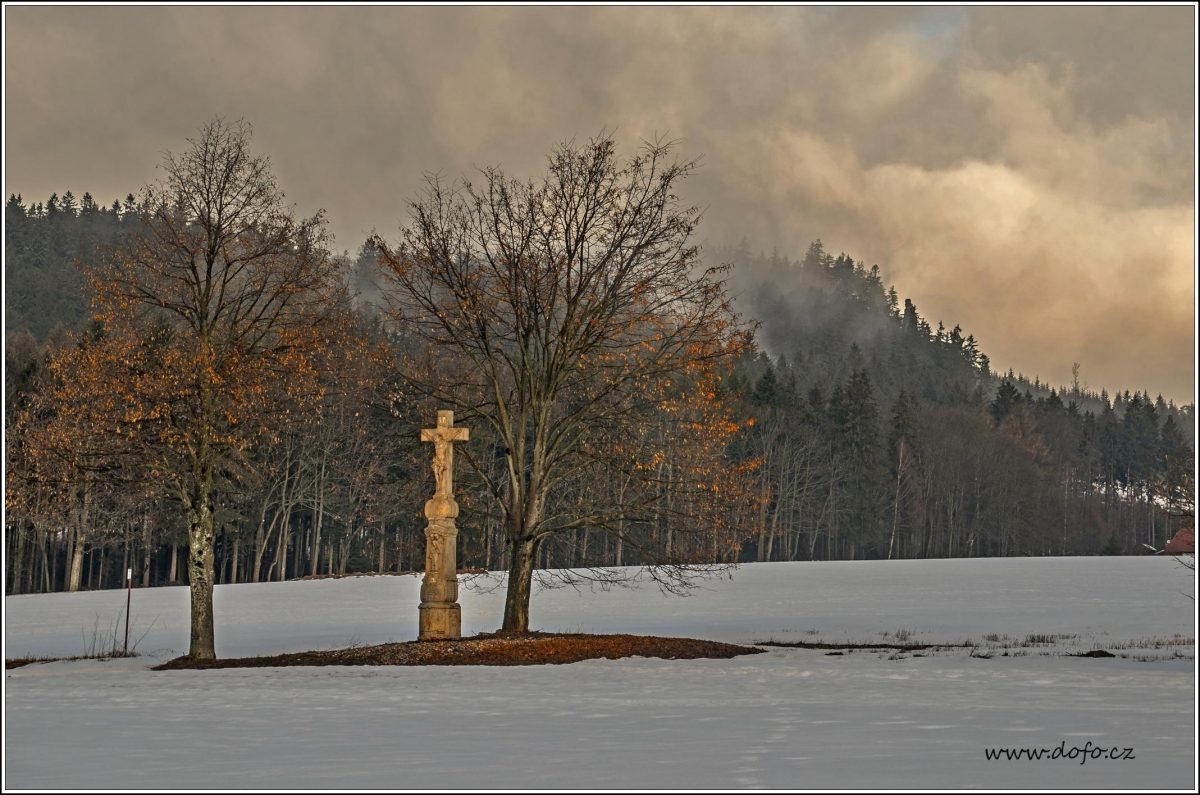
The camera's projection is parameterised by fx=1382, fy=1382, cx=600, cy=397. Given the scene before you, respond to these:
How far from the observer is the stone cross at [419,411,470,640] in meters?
24.4

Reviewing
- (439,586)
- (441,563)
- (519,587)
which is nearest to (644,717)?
(439,586)

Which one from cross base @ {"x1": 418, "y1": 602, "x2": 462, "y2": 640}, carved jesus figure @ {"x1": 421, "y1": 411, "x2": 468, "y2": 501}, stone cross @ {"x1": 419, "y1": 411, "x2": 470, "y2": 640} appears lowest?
cross base @ {"x1": 418, "y1": 602, "x2": 462, "y2": 640}

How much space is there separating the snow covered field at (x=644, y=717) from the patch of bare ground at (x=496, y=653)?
1.07 m

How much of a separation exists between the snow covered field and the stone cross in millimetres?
3981

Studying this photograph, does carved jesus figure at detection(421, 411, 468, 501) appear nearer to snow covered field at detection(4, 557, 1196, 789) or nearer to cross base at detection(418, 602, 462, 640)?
cross base at detection(418, 602, 462, 640)

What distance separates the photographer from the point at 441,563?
2453 cm

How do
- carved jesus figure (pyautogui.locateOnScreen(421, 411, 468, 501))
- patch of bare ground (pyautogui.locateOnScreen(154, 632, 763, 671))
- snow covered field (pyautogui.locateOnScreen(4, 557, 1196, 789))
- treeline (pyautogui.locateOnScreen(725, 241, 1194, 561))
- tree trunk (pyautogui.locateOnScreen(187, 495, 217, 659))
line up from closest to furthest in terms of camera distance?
1. snow covered field (pyautogui.locateOnScreen(4, 557, 1196, 789))
2. patch of bare ground (pyautogui.locateOnScreen(154, 632, 763, 671))
3. tree trunk (pyautogui.locateOnScreen(187, 495, 217, 659))
4. carved jesus figure (pyautogui.locateOnScreen(421, 411, 468, 501))
5. treeline (pyautogui.locateOnScreen(725, 241, 1194, 561))

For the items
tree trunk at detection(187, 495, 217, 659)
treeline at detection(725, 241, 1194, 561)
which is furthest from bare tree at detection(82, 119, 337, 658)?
treeline at detection(725, 241, 1194, 561)

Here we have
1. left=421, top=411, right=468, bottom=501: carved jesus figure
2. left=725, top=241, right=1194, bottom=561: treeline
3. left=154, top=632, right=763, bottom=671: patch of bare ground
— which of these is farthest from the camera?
left=725, top=241, right=1194, bottom=561: treeline

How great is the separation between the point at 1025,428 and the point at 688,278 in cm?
12008

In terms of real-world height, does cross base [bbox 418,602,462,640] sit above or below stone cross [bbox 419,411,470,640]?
below

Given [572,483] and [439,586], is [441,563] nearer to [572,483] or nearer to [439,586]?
[439,586]

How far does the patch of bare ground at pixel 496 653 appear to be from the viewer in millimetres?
21844

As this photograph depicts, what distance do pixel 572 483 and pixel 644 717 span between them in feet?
69.4
